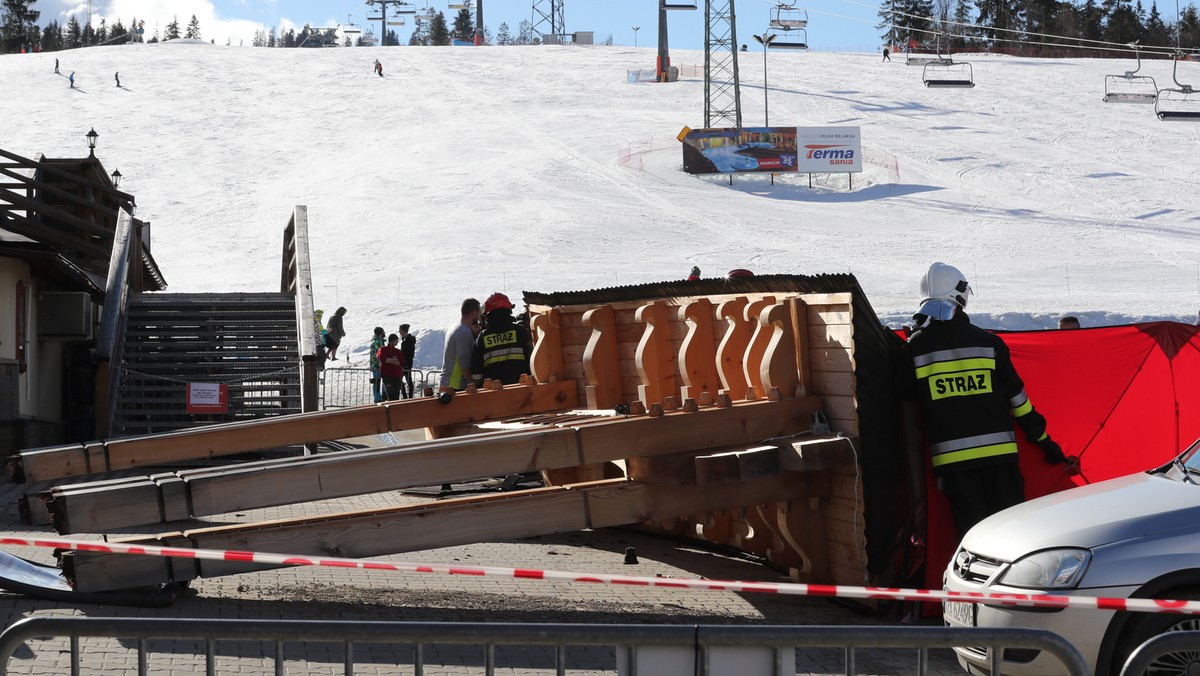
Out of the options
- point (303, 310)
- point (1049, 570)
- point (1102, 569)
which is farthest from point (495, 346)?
point (1102, 569)

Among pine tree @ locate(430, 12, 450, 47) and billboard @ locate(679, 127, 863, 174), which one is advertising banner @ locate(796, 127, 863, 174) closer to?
billboard @ locate(679, 127, 863, 174)

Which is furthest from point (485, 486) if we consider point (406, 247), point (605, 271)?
point (406, 247)

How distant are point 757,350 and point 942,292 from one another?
52.1 inches

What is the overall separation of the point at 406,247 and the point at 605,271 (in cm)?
852

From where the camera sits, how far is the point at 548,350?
1179 cm

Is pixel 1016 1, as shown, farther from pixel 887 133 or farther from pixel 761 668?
pixel 761 668

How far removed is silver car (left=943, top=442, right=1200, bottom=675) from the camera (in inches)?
213

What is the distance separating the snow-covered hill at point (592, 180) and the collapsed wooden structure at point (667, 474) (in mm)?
23266

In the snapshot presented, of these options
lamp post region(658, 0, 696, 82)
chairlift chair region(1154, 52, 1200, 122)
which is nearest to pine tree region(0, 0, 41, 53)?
lamp post region(658, 0, 696, 82)

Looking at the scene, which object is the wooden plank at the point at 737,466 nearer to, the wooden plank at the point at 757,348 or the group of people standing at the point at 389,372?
the wooden plank at the point at 757,348

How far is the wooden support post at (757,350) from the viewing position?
8.52 m

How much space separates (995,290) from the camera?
120 ft

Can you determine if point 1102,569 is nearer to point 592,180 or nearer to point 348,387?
point 348,387

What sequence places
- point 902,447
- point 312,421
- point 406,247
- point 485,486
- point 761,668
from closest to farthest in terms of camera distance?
point 761,668 → point 902,447 → point 312,421 → point 485,486 → point 406,247
